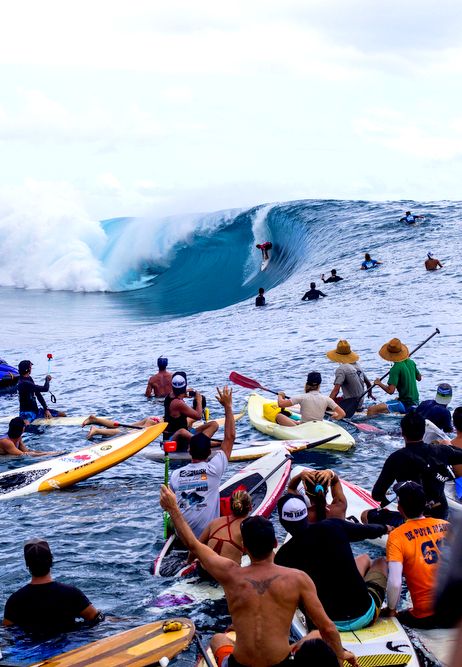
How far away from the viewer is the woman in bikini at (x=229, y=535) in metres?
6.49

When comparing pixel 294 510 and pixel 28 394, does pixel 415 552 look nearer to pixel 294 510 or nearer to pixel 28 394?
pixel 294 510

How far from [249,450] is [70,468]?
2463 mm

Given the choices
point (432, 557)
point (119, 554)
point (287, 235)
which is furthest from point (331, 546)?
point (287, 235)

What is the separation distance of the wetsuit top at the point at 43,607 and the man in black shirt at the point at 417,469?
8.84 feet

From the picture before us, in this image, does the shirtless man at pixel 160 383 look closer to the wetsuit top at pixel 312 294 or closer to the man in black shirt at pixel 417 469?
the man in black shirt at pixel 417 469

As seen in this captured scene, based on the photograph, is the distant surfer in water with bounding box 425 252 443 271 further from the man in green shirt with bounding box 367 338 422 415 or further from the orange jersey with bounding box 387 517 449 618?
the orange jersey with bounding box 387 517 449 618

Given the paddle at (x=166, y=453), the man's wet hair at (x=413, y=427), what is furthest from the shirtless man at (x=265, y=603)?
the paddle at (x=166, y=453)

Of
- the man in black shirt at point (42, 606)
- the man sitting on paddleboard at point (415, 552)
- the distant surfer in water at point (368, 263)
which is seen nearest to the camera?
the man sitting on paddleboard at point (415, 552)

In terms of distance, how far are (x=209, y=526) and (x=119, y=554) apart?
1.87 m

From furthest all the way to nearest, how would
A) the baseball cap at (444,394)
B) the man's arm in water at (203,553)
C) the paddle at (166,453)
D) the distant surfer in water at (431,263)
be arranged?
1. the distant surfer in water at (431,263)
2. the baseball cap at (444,394)
3. the paddle at (166,453)
4. the man's arm in water at (203,553)

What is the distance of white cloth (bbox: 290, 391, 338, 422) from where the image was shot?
38.2ft

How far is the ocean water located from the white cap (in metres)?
1.52

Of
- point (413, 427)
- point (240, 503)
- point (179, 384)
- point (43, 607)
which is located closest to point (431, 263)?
point (179, 384)

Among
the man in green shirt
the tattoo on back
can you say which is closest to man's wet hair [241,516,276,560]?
the tattoo on back
